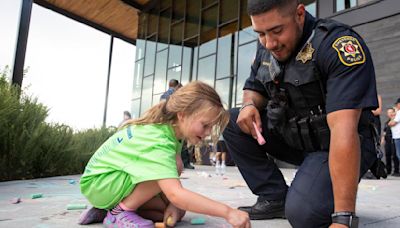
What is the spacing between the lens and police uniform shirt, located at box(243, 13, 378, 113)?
1310 mm

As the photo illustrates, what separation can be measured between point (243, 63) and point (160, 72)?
490 centimetres

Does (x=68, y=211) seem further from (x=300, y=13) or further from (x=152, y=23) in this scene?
(x=152, y=23)

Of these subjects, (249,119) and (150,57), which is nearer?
(249,119)

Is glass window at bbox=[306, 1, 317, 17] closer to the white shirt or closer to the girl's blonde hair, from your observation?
the white shirt

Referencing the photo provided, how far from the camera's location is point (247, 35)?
9.79 m

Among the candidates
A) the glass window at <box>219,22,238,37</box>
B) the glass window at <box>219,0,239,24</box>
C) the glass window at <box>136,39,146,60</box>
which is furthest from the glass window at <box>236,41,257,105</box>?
the glass window at <box>136,39,146,60</box>

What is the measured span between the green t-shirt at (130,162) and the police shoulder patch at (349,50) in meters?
0.77

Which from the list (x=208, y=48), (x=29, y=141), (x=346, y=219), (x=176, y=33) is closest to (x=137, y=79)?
(x=176, y=33)

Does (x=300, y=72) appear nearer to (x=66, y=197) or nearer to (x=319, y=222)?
(x=319, y=222)

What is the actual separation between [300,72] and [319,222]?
0.65 metres

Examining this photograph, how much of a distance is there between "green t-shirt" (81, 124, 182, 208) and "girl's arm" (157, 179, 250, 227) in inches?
1.7

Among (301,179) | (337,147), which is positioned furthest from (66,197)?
(337,147)

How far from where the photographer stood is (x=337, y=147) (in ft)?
4.02

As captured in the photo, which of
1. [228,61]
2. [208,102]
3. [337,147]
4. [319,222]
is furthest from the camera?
[228,61]
